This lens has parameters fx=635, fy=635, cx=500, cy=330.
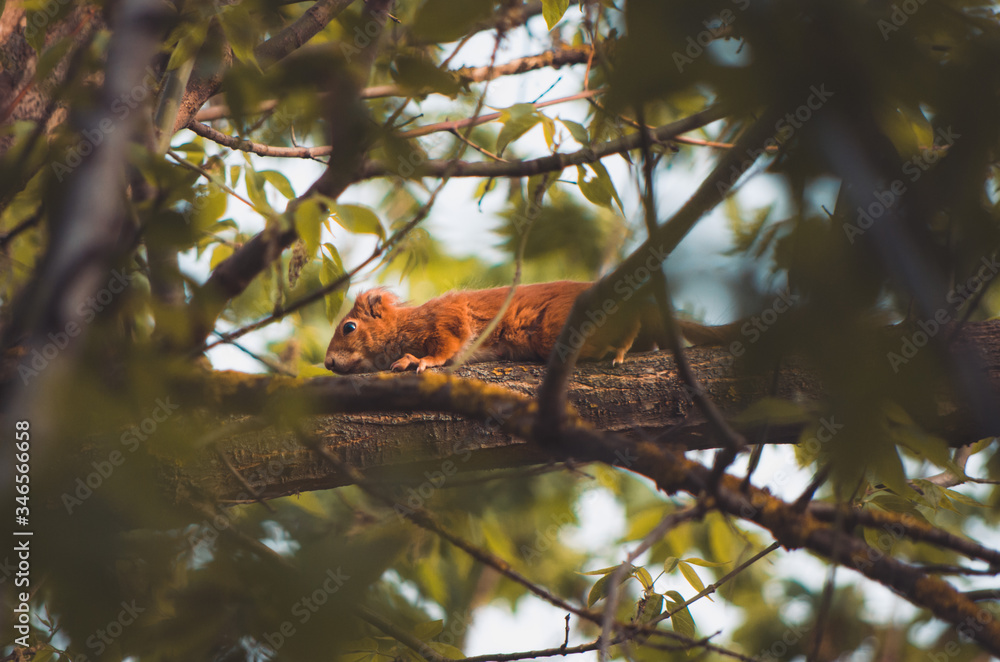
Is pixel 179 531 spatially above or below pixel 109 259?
below

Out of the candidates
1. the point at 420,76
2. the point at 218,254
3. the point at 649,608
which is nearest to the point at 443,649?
the point at 649,608

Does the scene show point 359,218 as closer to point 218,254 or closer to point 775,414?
point 775,414

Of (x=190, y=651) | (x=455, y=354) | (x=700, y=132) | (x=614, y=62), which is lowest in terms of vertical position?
(x=190, y=651)

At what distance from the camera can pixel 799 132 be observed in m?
0.62

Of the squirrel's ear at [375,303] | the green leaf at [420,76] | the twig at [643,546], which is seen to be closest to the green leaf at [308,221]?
the green leaf at [420,76]

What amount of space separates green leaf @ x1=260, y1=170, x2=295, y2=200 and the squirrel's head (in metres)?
2.33

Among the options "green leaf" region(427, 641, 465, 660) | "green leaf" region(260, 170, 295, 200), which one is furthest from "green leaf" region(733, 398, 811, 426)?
"green leaf" region(260, 170, 295, 200)

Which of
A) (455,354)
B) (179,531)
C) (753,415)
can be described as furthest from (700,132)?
(179,531)

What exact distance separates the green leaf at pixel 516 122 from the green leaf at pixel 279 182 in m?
0.81

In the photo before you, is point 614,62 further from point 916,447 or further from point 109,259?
point 916,447

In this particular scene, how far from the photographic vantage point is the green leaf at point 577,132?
2439 millimetres

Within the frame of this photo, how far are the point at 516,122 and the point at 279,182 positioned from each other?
35.8 inches

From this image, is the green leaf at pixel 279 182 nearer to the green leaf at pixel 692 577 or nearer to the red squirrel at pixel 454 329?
the red squirrel at pixel 454 329

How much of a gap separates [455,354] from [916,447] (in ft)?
10.0
